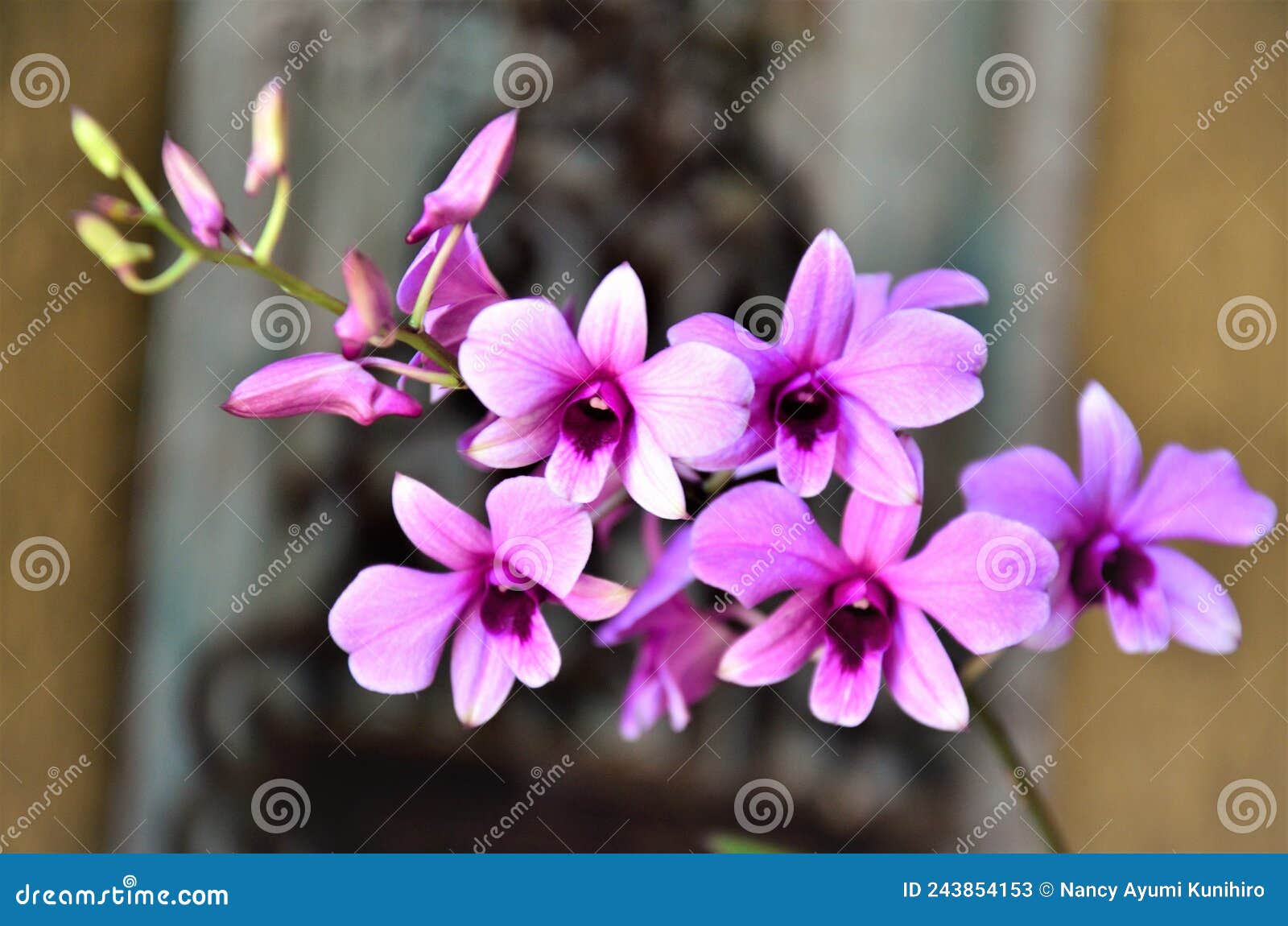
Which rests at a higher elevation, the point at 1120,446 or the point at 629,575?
the point at 1120,446

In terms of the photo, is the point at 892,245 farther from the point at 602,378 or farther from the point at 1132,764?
the point at 602,378

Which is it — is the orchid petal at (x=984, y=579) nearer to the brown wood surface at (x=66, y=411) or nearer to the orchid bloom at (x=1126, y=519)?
the orchid bloom at (x=1126, y=519)

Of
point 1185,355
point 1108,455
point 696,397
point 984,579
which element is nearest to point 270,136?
point 696,397

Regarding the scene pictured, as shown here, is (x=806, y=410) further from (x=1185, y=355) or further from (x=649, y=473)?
(x=1185, y=355)

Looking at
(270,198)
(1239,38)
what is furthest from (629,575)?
(1239,38)

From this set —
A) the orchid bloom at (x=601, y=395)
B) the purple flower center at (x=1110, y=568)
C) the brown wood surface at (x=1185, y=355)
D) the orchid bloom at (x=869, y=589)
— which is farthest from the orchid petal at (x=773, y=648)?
the brown wood surface at (x=1185, y=355)

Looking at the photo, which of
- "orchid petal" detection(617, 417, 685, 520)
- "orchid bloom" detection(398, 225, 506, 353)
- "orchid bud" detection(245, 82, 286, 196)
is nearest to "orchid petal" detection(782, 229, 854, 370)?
"orchid petal" detection(617, 417, 685, 520)
